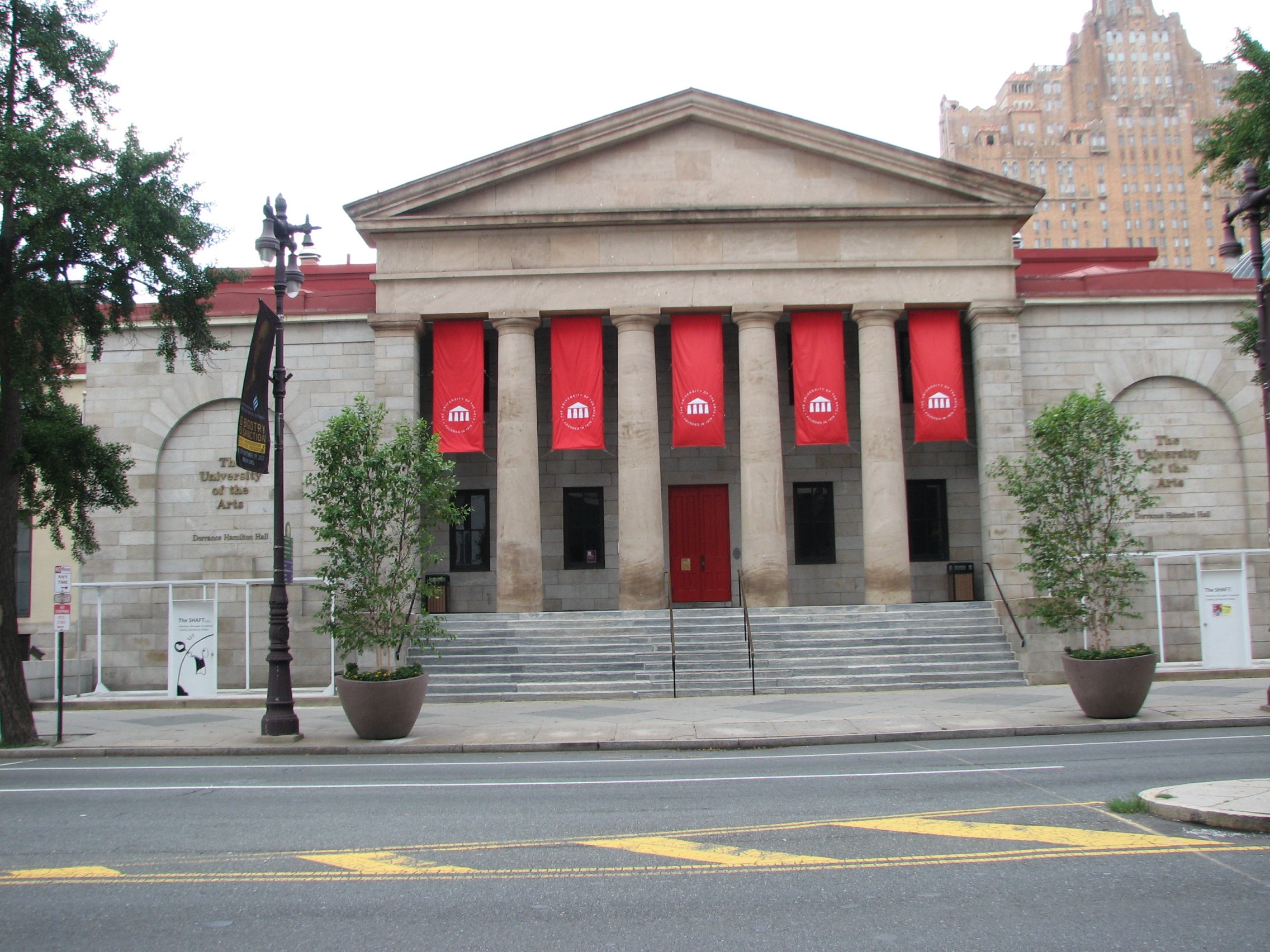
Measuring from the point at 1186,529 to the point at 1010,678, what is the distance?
7638 millimetres

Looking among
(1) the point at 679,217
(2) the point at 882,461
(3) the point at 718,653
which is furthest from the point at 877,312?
(3) the point at 718,653

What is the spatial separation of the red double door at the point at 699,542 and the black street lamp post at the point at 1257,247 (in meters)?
14.8

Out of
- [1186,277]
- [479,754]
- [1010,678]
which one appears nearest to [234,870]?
[479,754]

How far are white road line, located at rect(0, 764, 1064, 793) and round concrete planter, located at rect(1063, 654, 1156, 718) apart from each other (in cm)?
460

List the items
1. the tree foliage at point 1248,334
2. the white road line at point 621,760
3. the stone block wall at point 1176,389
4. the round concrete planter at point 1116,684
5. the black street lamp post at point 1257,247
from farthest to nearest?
the stone block wall at point 1176,389 → the tree foliage at point 1248,334 → the round concrete planter at point 1116,684 → the black street lamp post at point 1257,247 → the white road line at point 621,760

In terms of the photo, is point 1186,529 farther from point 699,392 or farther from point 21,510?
point 21,510

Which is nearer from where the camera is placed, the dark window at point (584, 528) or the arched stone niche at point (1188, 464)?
the arched stone niche at point (1188, 464)

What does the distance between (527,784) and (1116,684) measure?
31.3 feet

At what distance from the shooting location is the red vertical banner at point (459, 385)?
81.7 ft

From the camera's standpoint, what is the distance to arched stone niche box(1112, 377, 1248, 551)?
25516 millimetres

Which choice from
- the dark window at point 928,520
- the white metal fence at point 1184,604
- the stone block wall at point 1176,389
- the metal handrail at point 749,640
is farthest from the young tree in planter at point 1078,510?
the dark window at point 928,520

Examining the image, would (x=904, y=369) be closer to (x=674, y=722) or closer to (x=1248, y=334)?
(x=1248, y=334)

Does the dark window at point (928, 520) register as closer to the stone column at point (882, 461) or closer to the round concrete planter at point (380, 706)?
the stone column at point (882, 461)

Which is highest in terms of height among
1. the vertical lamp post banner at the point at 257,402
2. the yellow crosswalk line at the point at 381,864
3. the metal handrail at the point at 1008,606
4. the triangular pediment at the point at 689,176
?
the triangular pediment at the point at 689,176
